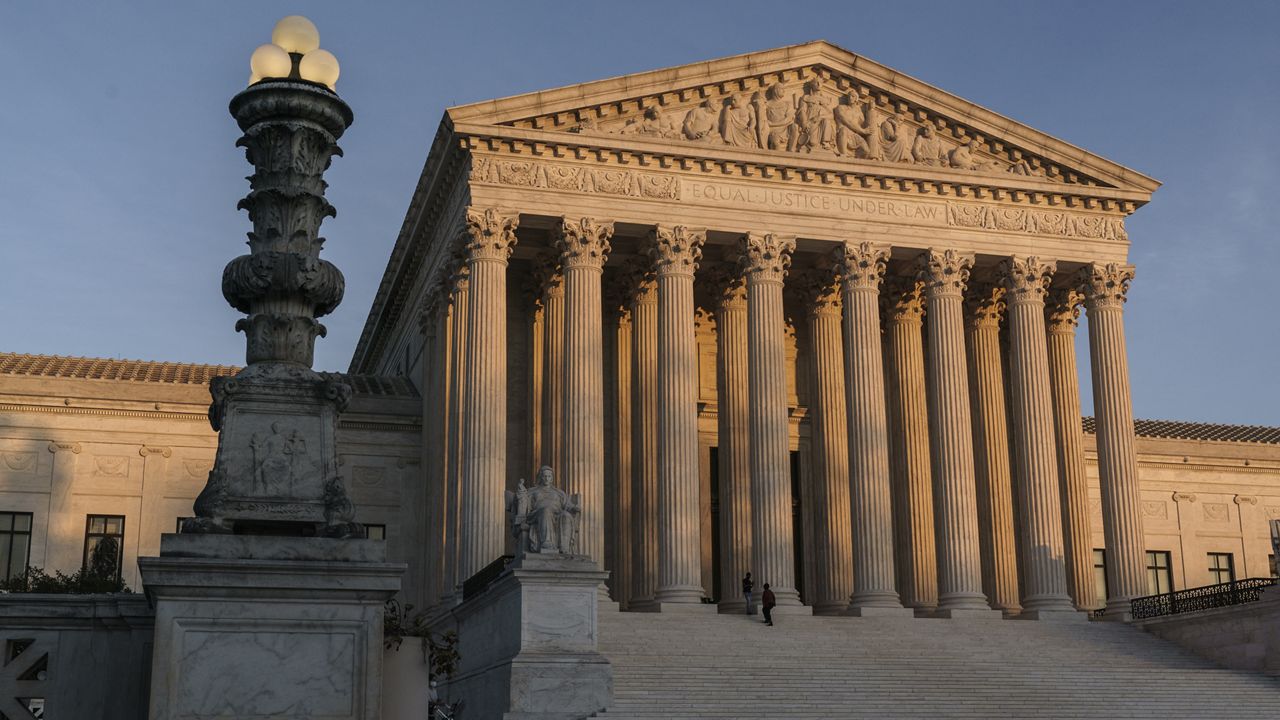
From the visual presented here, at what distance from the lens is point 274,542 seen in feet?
34.1

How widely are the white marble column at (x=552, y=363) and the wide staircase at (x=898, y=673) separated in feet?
24.9

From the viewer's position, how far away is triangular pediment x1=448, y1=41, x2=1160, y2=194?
38750 millimetres

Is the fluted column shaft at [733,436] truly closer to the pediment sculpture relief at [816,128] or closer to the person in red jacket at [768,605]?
the person in red jacket at [768,605]

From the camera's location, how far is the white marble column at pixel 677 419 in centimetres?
3647

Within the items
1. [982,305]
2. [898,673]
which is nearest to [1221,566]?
[982,305]

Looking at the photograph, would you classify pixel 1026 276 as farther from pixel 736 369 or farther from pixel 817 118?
pixel 736 369

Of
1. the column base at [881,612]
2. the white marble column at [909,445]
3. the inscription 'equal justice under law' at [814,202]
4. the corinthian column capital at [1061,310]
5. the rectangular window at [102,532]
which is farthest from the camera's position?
the corinthian column capital at [1061,310]

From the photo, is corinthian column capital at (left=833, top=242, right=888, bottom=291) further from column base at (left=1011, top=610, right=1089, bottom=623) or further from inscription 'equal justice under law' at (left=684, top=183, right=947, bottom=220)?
column base at (left=1011, top=610, right=1089, bottom=623)

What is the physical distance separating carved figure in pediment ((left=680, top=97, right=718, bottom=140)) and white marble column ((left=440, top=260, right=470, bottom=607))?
7538 mm

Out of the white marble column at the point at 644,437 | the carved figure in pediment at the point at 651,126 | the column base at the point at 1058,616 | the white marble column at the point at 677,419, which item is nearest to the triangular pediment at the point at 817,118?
the carved figure in pediment at the point at 651,126

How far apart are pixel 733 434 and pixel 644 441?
265 centimetres

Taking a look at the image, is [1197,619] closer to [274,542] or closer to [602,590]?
[602,590]

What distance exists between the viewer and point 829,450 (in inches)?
1631

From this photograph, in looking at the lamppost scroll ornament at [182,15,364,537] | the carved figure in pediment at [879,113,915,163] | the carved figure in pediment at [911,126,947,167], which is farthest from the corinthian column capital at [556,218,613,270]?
the lamppost scroll ornament at [182,15,364,537]
